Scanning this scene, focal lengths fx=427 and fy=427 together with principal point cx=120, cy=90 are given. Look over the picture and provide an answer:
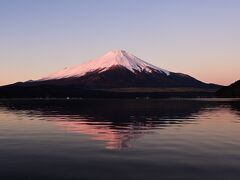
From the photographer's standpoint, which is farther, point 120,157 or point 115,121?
point 115,121

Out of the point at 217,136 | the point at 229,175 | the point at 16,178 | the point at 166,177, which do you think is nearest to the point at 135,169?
the point at 166,177

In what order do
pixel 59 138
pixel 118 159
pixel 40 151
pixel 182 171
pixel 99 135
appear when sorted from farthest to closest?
pixel 99 135 < pixel 59 138 < pixel 40 151 < pixel 118 159 < pixel 182 171

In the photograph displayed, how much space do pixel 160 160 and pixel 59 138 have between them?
43.8 feet

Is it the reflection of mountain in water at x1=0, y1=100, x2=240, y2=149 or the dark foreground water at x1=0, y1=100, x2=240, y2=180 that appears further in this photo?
the reflection of mountain in water at x1=0, y1=100, x2=240, y2=149

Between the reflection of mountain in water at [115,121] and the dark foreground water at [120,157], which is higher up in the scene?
the reflection of mountain in water at [115,121]

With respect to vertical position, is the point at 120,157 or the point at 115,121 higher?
the point at 115,121

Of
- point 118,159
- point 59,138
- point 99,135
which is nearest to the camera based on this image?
point 118,159

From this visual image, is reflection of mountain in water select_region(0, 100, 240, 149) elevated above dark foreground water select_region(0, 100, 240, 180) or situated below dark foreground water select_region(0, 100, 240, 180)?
above

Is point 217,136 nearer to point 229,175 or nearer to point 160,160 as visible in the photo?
point 160,160

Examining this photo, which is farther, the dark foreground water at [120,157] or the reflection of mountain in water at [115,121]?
the reflection of mountain in water at [115,121]

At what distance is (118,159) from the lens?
2339cm

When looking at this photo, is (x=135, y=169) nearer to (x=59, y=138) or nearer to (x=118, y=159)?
(x=118, y=159)

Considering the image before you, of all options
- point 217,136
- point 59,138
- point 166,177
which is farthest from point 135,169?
point 217,136

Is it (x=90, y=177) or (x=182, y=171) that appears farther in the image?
(x=182, y=171)
